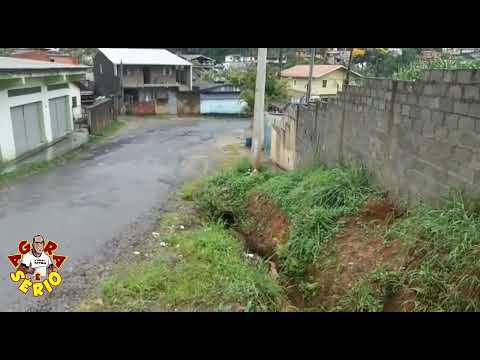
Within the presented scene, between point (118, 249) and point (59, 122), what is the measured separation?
40.9 ft

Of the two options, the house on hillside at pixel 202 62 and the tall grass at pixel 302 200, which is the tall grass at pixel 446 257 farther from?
the house on hillside at pixel 202 62

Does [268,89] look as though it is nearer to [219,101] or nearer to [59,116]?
[219,101]

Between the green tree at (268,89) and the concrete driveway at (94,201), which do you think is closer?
the concrete driveway at (94,201)

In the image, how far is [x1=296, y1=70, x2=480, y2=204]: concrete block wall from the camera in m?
4.28

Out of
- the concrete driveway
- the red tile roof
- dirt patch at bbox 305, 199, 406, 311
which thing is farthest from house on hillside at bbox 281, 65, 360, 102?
dirt patch at bbox 305, 199, 406, 311

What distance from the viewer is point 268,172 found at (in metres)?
10.1

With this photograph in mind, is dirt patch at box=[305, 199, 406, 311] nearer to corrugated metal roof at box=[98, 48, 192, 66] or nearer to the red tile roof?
corrugated metal roof at box=[98, 48, 192, 66]

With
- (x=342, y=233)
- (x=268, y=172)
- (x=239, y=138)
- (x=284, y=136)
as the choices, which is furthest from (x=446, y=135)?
(x=239, y=138)

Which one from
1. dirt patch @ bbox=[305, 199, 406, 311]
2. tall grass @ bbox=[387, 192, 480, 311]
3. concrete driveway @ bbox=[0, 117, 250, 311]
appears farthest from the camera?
concrete driveway @ bbox=[0, 117, 250, 311]

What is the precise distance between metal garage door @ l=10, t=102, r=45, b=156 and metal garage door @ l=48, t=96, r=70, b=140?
1169 mm

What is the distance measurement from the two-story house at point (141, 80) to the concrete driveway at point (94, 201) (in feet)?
39.2

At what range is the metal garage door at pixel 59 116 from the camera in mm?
15945

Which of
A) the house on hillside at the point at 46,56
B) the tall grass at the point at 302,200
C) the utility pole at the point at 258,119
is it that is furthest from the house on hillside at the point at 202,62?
Answer: the tall grass at the point at 302,200
